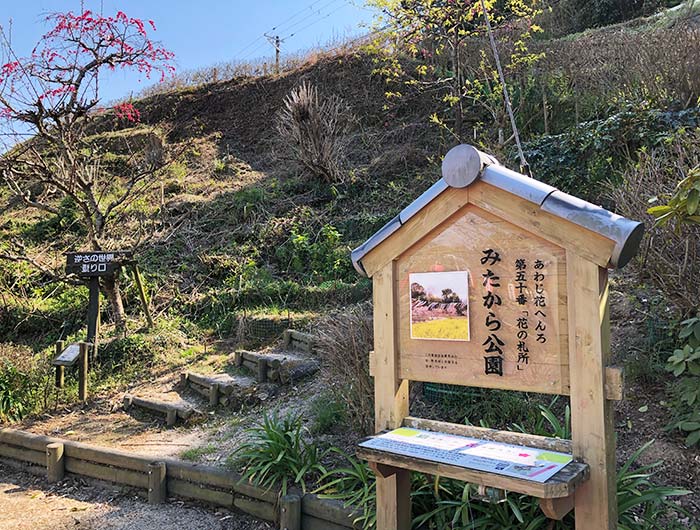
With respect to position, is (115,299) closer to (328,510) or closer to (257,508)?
(257,508)

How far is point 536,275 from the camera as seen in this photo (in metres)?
2.20

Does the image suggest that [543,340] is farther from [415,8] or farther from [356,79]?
[356,79]

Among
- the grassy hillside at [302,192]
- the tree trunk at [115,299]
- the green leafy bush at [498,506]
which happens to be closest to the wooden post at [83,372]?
the tree trunk at [115,299]

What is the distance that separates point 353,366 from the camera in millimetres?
3900

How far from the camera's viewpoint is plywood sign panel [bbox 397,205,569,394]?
216cm

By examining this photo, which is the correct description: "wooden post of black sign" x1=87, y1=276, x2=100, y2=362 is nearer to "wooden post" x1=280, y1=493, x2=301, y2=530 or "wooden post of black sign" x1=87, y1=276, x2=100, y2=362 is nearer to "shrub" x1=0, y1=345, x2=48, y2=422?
"shrub" x1=0, y1=345, x2=48, y2=422

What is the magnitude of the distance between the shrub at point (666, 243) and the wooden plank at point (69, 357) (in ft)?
19.0

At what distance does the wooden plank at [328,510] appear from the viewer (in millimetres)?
2921

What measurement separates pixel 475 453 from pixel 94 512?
9.77 feet

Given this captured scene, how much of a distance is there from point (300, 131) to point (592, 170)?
554cm

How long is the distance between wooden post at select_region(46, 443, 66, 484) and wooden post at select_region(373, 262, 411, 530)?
3.14 m

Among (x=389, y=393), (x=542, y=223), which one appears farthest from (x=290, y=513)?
(x=542, y=223)

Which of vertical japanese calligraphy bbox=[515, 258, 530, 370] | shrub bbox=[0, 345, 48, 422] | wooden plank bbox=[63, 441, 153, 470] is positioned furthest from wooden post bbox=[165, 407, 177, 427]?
vertical japanese calligraphy bbox=[515, 258, 530, 370]

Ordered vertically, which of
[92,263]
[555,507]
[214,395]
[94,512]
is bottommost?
[94,512]
